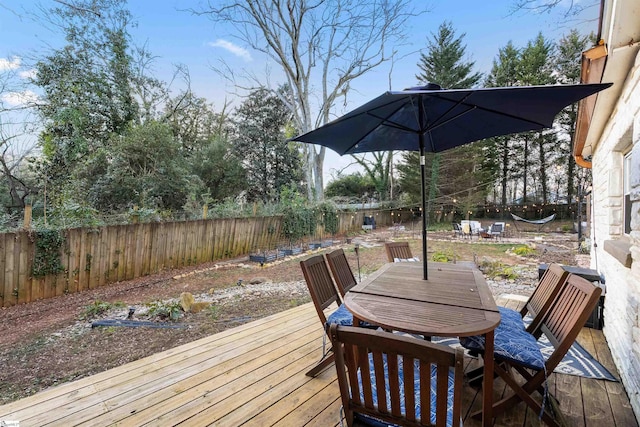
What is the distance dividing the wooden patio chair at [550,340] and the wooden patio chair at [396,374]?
574 millimetres

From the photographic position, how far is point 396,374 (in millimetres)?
917

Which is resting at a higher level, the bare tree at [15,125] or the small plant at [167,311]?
the bare tree at [15,125]

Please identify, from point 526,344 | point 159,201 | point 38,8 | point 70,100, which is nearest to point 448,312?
point 526,344

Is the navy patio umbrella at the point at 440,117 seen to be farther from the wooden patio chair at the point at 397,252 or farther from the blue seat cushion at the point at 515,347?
the wooden patio chair at the point at 397,252

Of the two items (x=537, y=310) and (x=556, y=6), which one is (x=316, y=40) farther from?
(x=537, y=310)

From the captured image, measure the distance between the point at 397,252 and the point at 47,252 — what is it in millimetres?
4955

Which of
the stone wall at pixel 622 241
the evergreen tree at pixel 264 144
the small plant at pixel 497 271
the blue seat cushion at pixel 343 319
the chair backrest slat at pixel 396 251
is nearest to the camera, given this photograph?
the stone wall at pixel 622 241

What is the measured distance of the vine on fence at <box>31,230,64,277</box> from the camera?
412 centimetres

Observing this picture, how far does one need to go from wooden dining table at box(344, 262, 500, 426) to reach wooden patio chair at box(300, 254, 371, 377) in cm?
29

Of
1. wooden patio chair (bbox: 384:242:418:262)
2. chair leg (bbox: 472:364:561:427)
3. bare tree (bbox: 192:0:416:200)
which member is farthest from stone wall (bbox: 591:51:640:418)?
bare tree (bbox: 192:0:416:200)

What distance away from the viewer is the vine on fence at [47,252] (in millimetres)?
4121

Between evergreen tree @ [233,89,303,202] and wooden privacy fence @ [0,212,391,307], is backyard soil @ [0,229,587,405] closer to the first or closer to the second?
wooden privacy fence @ [0,212,391,307]

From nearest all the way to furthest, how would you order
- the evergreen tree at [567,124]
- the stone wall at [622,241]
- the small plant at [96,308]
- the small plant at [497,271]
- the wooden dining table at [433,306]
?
the wooden dining table at [433,306] → the stone wall at [622,241] → the small plant at [96,308] → the small plant at [497,271] → the evergreen tree at [567,124]

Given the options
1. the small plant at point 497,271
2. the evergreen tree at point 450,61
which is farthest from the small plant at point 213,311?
the evergreen tree at point 450,61
